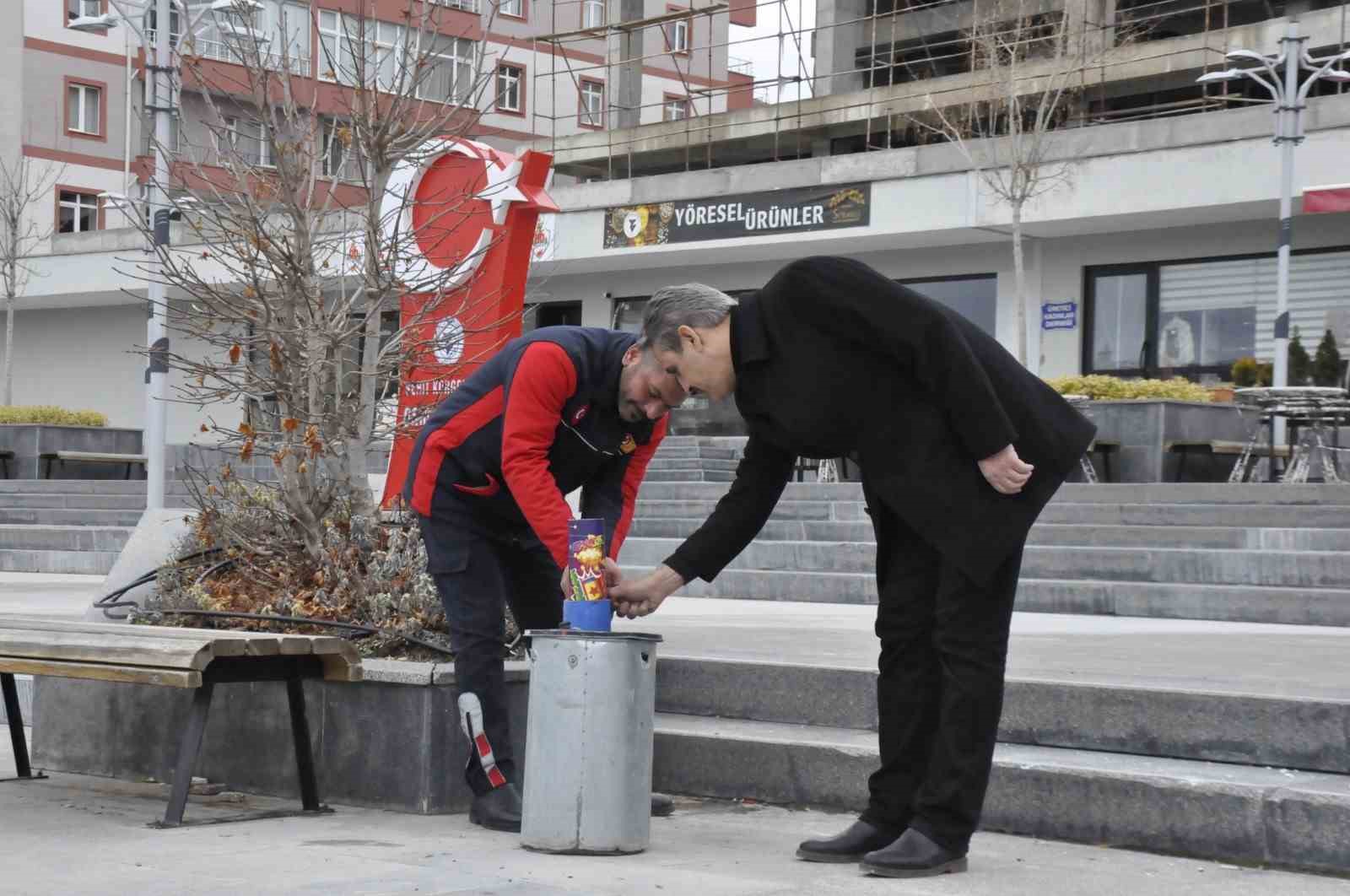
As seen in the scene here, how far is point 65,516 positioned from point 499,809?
16162mm

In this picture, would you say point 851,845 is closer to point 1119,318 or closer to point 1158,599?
point 1158,599

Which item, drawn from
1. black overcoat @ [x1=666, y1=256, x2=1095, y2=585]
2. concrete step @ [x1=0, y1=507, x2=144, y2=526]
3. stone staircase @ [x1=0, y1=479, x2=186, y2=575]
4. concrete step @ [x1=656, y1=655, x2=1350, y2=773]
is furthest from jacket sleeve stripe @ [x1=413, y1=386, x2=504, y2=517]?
concrete step @ [x1=0, y1=507, x2=144, y2=526]

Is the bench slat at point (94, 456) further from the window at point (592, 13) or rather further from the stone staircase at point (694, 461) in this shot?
the window at point (592, 13)

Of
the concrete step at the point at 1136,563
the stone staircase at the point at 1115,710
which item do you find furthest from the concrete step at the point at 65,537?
the stone staircase at the point at 1115,710

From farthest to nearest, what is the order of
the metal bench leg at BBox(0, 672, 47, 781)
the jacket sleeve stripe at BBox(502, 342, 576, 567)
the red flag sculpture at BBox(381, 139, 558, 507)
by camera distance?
1. the red flag sculpture at BBox(381, 139, 558, 507)
2. the metal bench leg at BBox(0, 672, 47, 781)
3. the jacket sleeve stripe at BBox(502, 342, 576, 567)

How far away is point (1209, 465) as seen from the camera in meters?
18.6

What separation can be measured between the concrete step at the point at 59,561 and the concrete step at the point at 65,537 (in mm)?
197

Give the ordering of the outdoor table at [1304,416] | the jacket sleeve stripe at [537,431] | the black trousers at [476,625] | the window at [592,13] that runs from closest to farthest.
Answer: the jacket sleeve stripe at [537,431]
the black trousers at [476,625]
the outdoor table at [1304,416]
the window at [592,13]

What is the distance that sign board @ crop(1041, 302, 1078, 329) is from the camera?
2648cm

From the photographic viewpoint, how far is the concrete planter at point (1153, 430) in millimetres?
18234

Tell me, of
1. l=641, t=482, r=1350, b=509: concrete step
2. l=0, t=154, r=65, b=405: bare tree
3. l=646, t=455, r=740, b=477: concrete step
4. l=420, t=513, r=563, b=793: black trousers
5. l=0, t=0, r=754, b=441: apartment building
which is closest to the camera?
l=420, t=513, r=563, b=793: black trousers

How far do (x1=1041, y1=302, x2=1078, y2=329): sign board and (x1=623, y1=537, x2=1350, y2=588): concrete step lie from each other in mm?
14757

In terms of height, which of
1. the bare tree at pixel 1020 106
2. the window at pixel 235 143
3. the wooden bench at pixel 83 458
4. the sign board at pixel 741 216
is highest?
the bare tree at pixel 1020 106

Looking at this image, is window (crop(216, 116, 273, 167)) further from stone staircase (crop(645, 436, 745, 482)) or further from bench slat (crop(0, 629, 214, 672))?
stone staircase (crop(645, 436, 745, 482))
